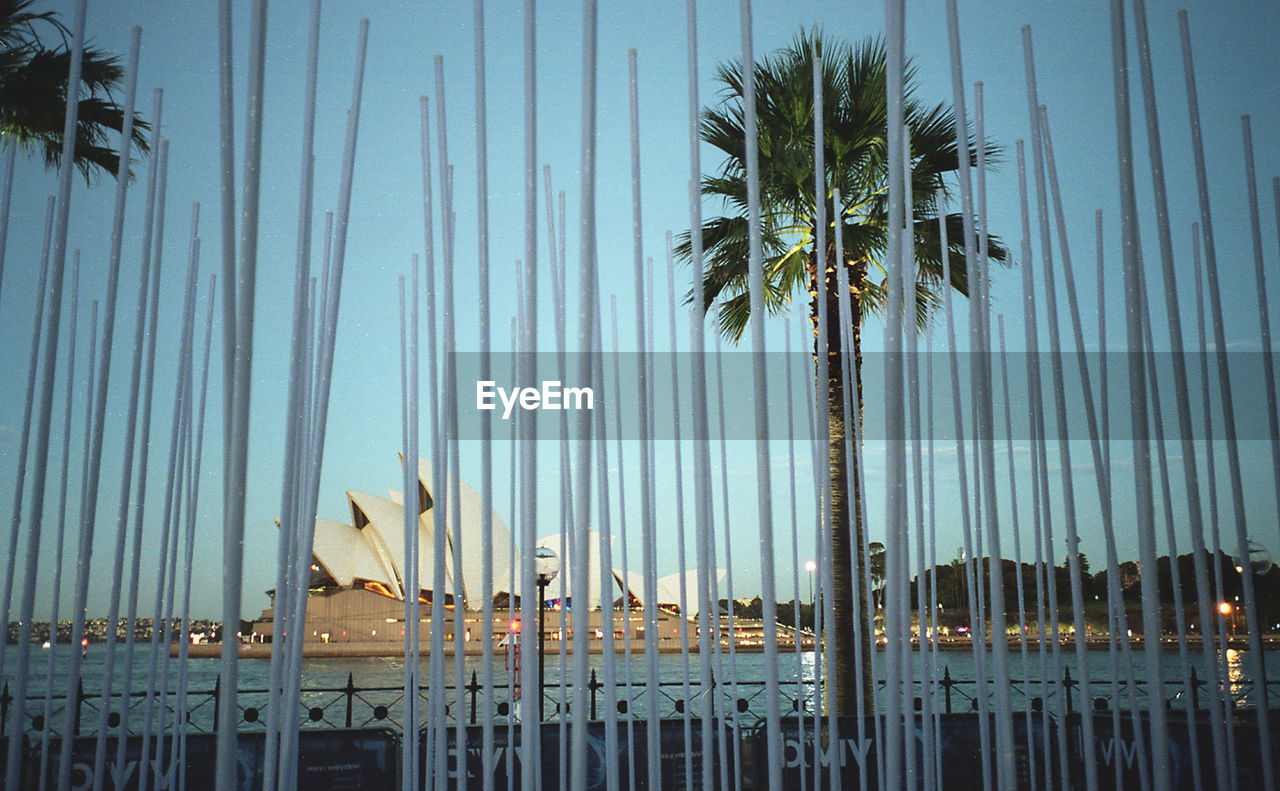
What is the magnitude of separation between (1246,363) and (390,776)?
3.82 metres

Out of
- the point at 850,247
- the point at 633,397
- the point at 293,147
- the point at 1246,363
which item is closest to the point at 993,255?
the point at 850,247

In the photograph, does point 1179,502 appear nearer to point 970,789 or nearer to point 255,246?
point 970,789

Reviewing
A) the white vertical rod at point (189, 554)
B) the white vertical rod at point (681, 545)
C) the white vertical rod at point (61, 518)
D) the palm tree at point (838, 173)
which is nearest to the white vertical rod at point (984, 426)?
the white vertical rod at point (681, 545)

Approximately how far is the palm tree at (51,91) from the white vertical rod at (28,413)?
2131 mm

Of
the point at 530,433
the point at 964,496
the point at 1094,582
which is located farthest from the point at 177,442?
the point at 1094,582

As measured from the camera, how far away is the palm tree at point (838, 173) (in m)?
5.94

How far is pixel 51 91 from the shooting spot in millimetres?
4992

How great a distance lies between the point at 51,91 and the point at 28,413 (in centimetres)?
316

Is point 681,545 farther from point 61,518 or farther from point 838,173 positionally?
point 838,173

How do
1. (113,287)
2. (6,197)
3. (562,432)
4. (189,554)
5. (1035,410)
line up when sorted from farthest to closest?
(189,554) < (6,197) < (113,287) < (562,432) < (1035,410)

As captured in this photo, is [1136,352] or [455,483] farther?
[455,483]

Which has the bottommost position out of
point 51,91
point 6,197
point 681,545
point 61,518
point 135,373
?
point 681,545

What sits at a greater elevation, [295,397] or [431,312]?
[431,312]

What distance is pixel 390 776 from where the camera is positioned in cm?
396
